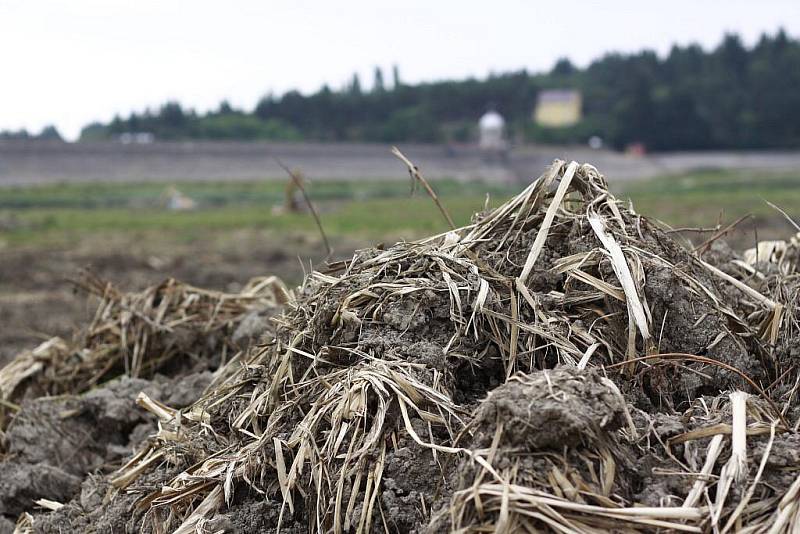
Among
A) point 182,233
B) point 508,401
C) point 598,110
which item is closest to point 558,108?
point 598,110

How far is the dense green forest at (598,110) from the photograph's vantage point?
89.3 m

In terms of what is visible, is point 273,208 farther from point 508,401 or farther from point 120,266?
point 508,401

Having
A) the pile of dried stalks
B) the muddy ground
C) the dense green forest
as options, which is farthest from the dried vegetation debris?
the dense green forest

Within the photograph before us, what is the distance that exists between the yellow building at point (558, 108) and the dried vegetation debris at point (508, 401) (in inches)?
4337

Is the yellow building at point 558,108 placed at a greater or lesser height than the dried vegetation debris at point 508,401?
lesser

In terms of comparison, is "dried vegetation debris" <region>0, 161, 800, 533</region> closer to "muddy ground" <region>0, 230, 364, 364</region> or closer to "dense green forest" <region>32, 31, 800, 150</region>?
"muddy ground" <region>0, 230, 364, 364</region>

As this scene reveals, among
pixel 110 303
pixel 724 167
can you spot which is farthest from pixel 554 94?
pixel 110 303

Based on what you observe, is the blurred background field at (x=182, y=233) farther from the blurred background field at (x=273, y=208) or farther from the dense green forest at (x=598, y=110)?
the dense green forest at (x=598, y=110)

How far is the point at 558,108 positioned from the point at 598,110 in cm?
523

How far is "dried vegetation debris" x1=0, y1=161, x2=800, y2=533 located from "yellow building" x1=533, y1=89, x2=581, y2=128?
361 ft

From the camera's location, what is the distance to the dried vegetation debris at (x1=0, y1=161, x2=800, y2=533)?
5.48ft

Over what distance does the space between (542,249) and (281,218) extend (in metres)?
28.8

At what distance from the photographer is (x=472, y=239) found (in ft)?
8.58

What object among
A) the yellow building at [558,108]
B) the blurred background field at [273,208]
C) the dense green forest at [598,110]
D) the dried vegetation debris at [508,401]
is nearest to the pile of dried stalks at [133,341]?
the dried vegetation debris at [508,401]
